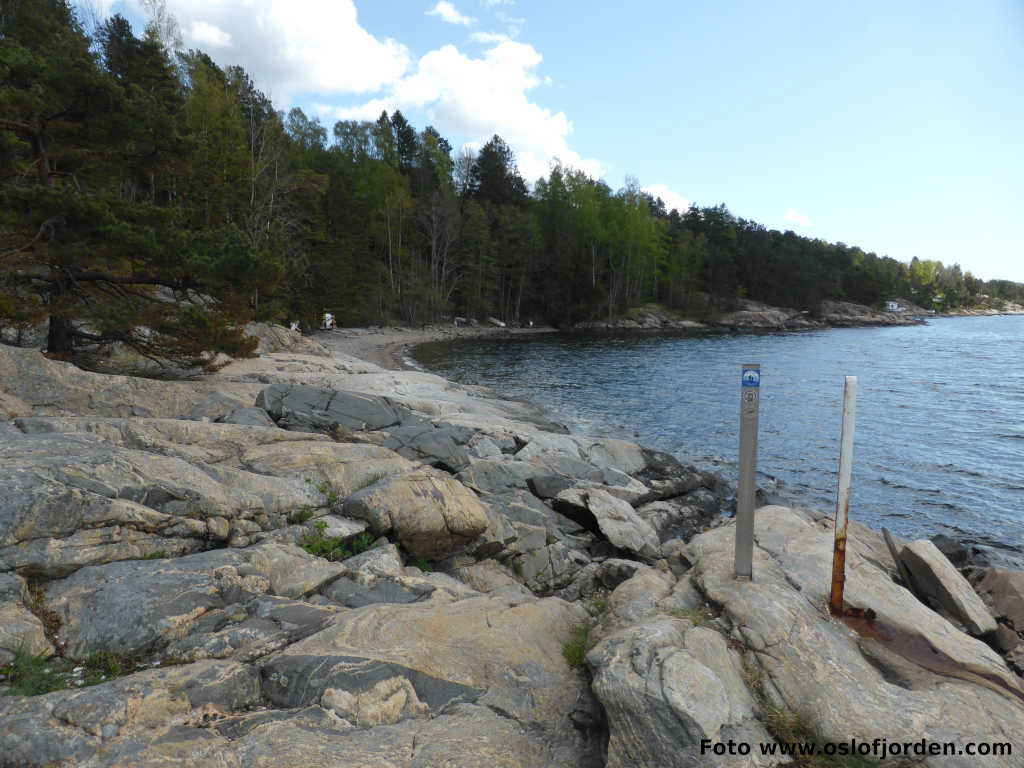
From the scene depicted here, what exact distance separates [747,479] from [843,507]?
1079mm

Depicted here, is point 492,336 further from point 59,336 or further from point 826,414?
point 59,336

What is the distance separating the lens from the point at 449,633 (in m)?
4.96

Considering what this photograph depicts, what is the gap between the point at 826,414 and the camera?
23766 mm

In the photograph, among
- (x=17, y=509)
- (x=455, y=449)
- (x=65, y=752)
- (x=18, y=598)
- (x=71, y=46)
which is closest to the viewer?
(x=65, y=752)

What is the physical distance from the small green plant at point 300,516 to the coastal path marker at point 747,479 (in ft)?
17.2

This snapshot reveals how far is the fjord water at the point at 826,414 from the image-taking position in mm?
14125

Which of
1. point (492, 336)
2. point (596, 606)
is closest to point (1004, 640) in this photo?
point (596, 606)

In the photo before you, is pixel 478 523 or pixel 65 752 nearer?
pixel 65 752

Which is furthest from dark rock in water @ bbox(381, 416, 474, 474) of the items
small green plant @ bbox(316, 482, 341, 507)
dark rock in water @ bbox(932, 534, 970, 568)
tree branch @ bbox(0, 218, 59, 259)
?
dark rock in water @ bbox(932, 534, 970, 568)

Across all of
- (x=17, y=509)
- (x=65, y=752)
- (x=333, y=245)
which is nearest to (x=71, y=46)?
(x=17, y=509)

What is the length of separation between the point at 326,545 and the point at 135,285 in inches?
425

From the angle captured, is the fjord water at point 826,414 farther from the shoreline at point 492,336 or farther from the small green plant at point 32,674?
the small green plant at point 32,674

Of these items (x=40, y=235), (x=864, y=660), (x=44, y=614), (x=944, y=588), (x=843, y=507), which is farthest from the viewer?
(x=40, y=235)

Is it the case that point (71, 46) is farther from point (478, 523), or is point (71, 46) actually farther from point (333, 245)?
point (333, 245)
